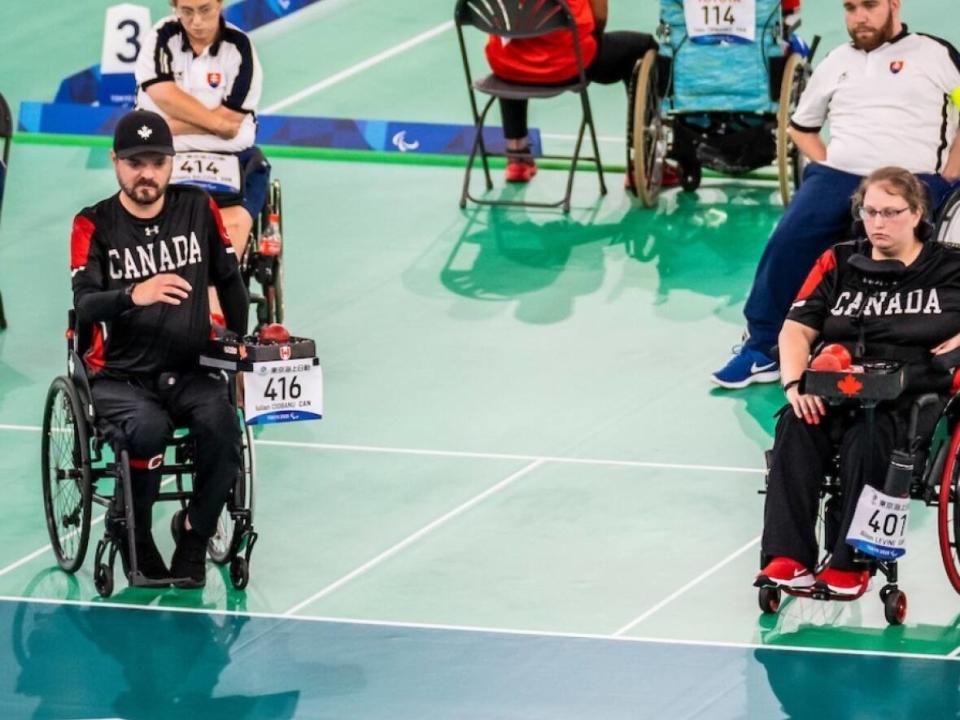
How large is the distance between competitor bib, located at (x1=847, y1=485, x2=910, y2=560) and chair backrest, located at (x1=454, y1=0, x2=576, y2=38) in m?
5.14

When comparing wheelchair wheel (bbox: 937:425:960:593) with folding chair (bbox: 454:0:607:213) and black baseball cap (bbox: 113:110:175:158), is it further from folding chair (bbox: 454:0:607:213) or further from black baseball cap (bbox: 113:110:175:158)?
folding chair (bbox: 454:0:607:213)

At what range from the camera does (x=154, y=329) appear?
24.7 feet

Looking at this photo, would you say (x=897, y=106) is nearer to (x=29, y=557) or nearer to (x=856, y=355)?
(x=856, y=355)

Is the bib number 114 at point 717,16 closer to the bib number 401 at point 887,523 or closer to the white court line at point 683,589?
the white court line at point 683,589

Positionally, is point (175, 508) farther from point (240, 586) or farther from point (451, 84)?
point (451, 84)

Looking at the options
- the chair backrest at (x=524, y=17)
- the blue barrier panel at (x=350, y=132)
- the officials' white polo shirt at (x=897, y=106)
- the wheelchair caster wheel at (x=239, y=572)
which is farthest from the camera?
the blue barrier panel at (x=350, y=132)

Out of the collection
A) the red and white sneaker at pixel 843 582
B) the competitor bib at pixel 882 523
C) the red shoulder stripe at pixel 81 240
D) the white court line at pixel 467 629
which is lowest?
the white court line at pixel 467 629

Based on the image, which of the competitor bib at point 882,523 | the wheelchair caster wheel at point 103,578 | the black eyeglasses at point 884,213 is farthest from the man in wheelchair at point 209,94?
the competitor bib at point 882,523

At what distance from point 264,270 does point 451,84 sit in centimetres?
492

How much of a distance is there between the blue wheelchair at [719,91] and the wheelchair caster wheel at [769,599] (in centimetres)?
433

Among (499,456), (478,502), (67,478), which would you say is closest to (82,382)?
(67,478)

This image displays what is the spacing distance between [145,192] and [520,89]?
182 inches

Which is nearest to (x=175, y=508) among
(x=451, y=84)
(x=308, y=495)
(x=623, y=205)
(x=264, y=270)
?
(x=308, y=495)

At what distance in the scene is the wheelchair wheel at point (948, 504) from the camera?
7094mm
